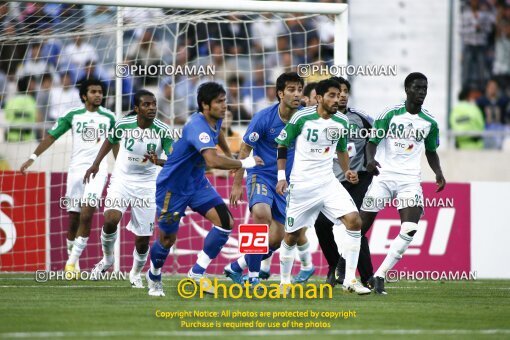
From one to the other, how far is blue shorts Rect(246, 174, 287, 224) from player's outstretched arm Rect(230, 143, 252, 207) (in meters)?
0.33

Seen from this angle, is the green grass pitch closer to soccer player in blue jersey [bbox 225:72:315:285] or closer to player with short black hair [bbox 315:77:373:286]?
player with short black hair [bbox 315:77:373:286]

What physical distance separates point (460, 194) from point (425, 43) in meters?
6.60

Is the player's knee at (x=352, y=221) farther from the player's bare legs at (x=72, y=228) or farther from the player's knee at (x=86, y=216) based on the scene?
the player's bare legs at (x=72, y=228)

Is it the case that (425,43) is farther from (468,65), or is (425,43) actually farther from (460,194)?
(460,194)

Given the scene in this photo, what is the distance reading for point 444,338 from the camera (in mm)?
8055

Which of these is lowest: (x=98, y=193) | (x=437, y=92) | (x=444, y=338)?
(x=444, y=338)

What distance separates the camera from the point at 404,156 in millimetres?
12094

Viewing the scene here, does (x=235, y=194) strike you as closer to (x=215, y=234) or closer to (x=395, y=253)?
(x=215, y=234)

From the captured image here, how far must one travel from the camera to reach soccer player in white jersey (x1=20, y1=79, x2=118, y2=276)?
14.1 metres

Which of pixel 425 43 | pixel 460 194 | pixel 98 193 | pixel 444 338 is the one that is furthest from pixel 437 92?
pixel 444 338

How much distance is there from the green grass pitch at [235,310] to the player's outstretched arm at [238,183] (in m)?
1.07

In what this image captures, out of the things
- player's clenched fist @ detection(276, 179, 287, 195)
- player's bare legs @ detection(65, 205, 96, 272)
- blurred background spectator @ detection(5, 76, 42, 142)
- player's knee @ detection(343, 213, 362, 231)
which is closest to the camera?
player's clenched fist @ detection(276, 179, 287, 195)

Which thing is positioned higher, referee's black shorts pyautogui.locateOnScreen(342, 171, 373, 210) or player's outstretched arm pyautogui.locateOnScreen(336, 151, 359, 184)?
player's outstretched arm pyautogui.locateOnScreen(336, 151, 359, 184)

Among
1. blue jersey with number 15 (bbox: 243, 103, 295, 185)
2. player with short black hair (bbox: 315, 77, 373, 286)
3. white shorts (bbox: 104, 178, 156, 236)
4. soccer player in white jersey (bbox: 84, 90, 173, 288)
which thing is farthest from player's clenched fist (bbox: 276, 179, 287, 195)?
white shorts (bbox: 104, 178, 156, 236)
